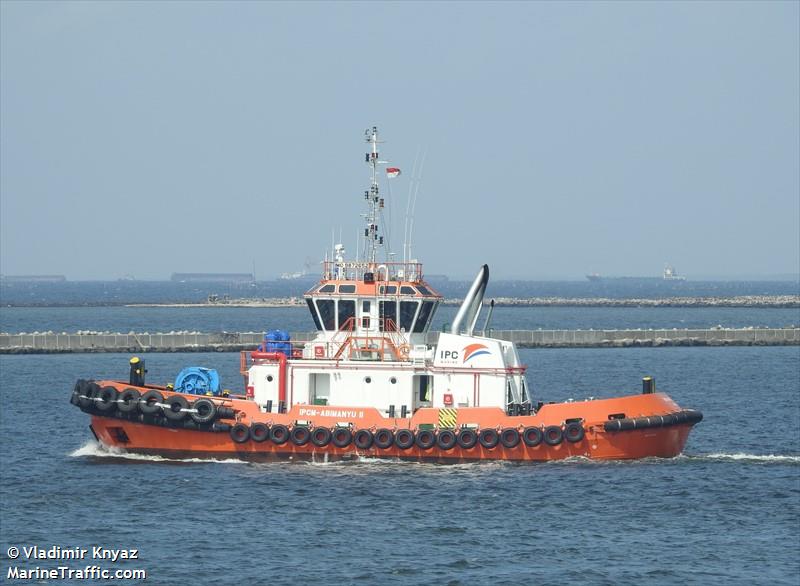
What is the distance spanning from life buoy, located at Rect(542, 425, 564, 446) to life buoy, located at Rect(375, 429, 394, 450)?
11.1 ft

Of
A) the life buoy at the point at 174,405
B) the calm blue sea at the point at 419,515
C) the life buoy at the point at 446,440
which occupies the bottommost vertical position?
the calm blue sea at the point at 419,515

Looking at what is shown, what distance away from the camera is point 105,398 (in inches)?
1128

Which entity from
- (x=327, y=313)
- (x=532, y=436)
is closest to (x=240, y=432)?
(x=327, y=313)

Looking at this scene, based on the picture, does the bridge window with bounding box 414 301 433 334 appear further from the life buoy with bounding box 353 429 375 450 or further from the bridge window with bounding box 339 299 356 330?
the life buoy with bounding box 353 429 375 450

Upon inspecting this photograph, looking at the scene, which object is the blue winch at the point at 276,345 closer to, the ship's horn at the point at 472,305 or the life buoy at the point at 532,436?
the ship's horn at the point at 472,305

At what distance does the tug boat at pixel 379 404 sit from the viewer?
2739cm

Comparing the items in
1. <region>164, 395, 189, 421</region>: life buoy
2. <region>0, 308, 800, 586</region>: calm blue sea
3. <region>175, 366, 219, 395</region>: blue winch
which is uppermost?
<region>175, 366, 219, 395</region>: blue winch

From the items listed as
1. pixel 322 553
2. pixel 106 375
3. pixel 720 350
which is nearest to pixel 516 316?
pixel 720 350

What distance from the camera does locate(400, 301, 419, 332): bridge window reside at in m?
28.6

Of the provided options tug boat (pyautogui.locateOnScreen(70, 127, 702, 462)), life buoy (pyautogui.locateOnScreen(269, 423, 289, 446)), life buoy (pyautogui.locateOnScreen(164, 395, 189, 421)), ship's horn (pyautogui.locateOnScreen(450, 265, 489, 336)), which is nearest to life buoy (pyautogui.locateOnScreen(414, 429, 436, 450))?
tug boat (pyautogui.locateOnScreen(70, 127, 702, 462))

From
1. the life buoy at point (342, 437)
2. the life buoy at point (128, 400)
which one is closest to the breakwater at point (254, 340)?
the life buoy at point (128, 400)

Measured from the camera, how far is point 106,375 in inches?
2076

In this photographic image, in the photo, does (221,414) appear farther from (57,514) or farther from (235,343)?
(235,343)

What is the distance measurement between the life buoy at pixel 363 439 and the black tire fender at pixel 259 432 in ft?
6.70
